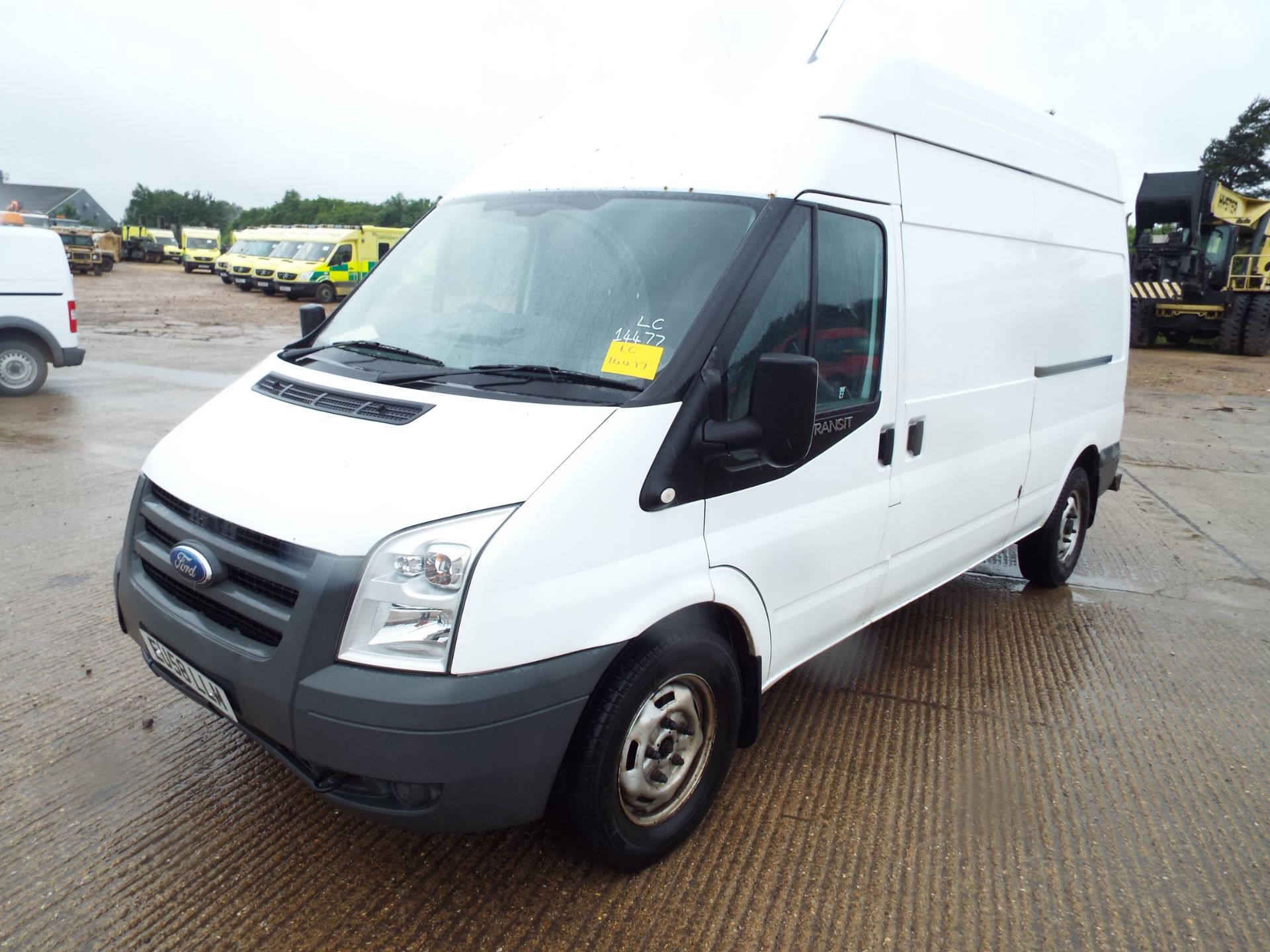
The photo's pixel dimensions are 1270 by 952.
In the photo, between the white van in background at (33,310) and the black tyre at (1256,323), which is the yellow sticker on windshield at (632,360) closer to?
the white van in background at (33,310)

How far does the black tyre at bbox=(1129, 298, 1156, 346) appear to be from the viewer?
21484mm

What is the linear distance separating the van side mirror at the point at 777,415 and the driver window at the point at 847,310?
43cm

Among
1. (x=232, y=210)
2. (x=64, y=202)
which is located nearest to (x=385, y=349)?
(x=64, y=202)

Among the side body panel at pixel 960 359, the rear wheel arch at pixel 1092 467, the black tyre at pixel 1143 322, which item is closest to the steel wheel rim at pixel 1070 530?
the rear wheel arch at pixel 1092 467

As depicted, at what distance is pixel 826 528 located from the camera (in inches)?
126

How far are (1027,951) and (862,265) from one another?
7.21 ft

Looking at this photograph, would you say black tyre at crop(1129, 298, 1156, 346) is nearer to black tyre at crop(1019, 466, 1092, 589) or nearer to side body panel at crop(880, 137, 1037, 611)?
black tyre at crop(1019, 466, 1092, 589)

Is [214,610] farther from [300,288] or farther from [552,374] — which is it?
[300,288]

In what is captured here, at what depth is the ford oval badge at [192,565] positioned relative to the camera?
100 inches

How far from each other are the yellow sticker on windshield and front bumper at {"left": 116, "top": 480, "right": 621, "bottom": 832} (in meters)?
0.80

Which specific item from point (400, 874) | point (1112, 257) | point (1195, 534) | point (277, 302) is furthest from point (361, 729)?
point (277, 302)

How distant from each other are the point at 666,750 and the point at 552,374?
1.18m

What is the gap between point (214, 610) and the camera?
2.62 metres

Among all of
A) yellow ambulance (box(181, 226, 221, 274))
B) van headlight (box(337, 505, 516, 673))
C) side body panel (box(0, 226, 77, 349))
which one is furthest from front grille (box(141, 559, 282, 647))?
yellow ambulance (box(181, 226, 221, 274))
